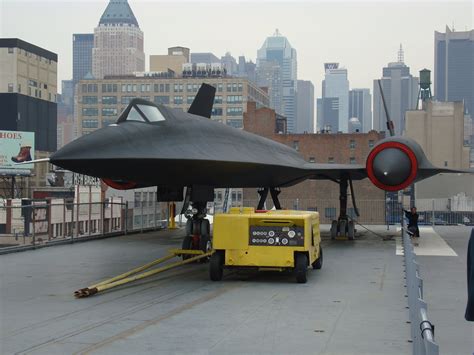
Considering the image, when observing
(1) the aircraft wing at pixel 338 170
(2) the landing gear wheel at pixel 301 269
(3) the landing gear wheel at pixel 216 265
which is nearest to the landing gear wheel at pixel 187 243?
(3) the landing gear wheel at pixel 216 265

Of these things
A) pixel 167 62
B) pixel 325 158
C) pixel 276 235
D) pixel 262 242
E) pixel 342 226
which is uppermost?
pixel 167 62

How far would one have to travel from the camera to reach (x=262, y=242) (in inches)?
455

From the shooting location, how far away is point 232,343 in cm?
697

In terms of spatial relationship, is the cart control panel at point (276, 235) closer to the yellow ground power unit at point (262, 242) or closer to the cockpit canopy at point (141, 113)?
the yellow ground power unit at point (262, 242)

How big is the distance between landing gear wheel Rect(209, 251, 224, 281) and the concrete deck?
0.16m

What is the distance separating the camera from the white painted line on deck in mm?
17031

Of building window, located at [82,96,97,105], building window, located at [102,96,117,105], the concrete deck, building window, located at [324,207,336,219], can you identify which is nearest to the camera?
the concrete deck

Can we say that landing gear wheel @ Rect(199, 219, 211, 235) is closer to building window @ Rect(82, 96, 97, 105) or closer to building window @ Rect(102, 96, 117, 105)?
building window @ Rect(102, 96, 117, 105)

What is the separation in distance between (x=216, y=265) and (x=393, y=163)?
25.6ft

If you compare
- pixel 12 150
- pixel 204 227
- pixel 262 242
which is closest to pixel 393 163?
pixel 204 227

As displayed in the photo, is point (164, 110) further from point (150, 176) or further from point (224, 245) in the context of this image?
point (224, 245)

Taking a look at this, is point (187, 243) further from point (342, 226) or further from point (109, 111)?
point (109, 111)

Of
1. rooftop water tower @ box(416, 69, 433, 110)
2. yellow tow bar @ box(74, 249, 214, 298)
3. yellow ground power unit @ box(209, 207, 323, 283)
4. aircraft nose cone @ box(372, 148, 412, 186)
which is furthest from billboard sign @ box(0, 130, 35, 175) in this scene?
rooftop water tower @ box(416, 69, 433, 110)

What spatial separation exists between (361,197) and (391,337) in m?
73.5
